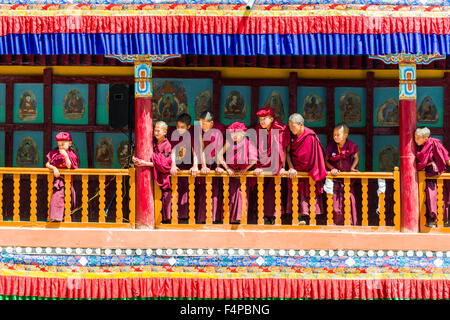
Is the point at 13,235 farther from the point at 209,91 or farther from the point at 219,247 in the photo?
the point at 209,91

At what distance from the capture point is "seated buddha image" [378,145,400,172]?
9.98 metres

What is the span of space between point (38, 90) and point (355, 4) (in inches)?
187

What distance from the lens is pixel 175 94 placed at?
993cm

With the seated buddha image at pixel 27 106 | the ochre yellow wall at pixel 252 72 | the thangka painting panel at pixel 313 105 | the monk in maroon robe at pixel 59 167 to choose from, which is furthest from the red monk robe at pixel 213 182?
the seated buddha image at pixel 27 106

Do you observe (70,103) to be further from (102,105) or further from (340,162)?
(340,162)

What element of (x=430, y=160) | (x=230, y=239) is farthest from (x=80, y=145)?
(x=430, y=160)

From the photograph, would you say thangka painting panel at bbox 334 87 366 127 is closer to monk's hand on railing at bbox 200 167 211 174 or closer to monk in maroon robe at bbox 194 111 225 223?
monk in maroon robe at bbox 194 111 225 223

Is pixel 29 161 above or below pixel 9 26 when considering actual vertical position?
below

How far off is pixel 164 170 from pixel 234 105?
2391mm

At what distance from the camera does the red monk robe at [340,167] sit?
819 centimetres

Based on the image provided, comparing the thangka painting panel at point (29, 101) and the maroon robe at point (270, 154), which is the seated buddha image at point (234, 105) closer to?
the maroon robe at point (270, 154)

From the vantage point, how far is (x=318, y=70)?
32.4ft
